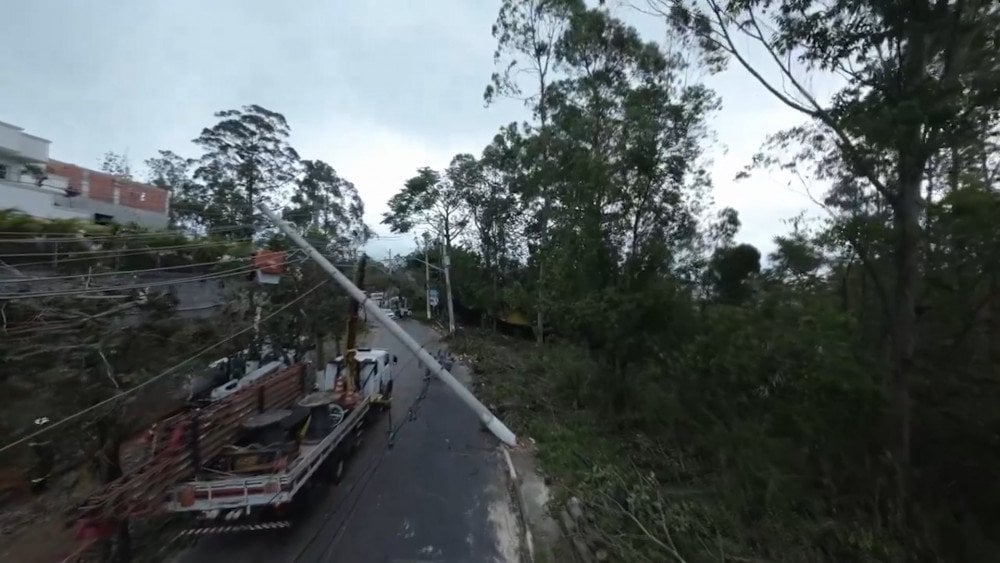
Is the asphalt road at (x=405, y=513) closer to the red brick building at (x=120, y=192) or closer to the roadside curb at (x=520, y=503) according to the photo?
the roadside curb at (x=520, y=503)

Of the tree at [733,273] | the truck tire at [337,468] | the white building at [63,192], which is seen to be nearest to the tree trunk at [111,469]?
the truck tire at [337,468]

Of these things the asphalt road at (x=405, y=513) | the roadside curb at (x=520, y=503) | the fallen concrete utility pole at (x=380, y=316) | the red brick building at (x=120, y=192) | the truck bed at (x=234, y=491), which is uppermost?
the red brick building at (x=120, y=192)

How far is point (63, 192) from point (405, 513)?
19.2m

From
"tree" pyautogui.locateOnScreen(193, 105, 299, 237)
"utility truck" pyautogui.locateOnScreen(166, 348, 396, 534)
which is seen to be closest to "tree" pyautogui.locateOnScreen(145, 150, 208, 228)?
"tree" pyautogui.locateOnScreen(193, 105, 299, 237)

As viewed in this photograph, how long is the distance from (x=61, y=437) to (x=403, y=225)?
31.0 m

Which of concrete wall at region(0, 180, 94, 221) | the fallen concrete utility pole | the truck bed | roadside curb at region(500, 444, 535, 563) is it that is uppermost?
concrete wall at region(0, 180, 94, 221)

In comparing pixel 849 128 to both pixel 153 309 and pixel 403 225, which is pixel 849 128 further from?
pixel 403 225

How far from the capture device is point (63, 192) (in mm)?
20406

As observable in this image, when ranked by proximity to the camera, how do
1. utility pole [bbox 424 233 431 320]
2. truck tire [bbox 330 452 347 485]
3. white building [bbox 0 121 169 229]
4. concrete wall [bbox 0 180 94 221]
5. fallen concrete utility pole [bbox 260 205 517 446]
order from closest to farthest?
truck tire [bbox 330 452 347 485], fallen concrete utility pole [bbox 260 205 517 446], concrete wall [bbox 0 180 94 221], white building [bbox 0 121 169 229], utility pole [bbox 424 233 431 320]

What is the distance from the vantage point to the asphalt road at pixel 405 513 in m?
7.86

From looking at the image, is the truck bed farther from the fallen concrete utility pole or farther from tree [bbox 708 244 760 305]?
tree [bbox 708 244 760 305]

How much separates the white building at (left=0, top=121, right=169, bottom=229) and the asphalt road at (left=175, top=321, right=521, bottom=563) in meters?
13.9

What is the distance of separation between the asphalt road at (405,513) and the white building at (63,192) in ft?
45.7

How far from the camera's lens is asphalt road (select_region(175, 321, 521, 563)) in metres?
7.86
